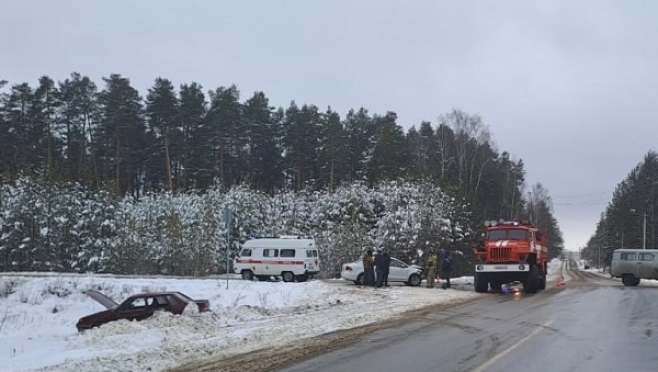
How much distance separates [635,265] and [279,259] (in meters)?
20.3

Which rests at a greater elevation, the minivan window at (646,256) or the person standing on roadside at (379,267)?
the minivan window at (646,256)

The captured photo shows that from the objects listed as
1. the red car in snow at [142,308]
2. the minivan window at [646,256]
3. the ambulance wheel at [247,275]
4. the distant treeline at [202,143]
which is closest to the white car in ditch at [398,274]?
the ambulance wheel at [247,275]

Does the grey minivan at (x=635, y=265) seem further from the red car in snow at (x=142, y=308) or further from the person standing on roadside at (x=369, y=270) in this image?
the red car in snow at (x=142, y=308)

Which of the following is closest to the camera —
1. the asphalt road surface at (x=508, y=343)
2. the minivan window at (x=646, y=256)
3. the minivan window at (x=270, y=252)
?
the asphalt road surface at (x=508, y=343)

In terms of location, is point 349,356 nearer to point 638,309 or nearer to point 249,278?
point 638,309

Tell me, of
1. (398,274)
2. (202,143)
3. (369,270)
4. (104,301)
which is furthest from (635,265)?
(202,143)

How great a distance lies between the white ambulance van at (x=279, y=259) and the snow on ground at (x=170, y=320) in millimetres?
5587

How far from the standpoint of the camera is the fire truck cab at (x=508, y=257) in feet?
92.2

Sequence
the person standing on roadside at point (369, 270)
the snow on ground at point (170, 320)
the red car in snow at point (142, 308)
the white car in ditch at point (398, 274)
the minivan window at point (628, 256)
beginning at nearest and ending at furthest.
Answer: the snow on ground at point (170, 320) < the red car in snow at point (142, 308) < the person standing on roadside at point (369, 270) < the white car in ditch at point (398, 274) < the minivan window at point (628, 256)

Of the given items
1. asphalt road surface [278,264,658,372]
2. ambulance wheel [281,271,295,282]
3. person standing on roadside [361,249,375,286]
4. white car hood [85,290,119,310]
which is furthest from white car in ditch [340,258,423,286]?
white car hood [85,290,119,310]

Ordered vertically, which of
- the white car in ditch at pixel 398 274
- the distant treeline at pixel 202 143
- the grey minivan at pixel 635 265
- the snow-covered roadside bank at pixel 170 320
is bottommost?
the snow-covered roadside bank at pixel 170 320

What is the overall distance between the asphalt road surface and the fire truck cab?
766 cm

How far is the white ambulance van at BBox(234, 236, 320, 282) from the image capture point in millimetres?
36000

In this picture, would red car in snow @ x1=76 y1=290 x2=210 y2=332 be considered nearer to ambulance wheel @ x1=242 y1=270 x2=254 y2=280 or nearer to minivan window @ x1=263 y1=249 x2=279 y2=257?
minivan window @ x1=263 y1=249 x2=279 y2=257
